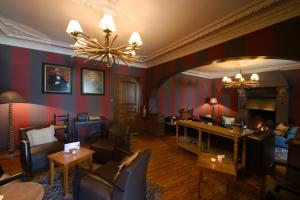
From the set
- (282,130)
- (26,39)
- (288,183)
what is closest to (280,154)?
(282,130)

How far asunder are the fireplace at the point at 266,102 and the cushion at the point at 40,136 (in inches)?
218

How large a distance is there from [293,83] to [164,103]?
455cm

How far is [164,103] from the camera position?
645 cm

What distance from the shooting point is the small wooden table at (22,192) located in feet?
4.50

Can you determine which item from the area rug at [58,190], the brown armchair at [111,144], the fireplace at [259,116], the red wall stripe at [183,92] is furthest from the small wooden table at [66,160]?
the fireplace at [259,116]

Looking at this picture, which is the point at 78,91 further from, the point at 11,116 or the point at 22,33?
the point at 22,33

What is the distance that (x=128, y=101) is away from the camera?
559 cm

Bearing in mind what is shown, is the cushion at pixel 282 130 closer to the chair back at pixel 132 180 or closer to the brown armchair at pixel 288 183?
the brown armchair at pixel 288 183

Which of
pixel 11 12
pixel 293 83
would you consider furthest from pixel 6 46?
pixel 293 83

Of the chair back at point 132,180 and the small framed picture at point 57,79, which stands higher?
the small framed picture at point 57,79

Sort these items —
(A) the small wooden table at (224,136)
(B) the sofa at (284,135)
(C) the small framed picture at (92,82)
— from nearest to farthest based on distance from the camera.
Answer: (A) the small wooden table at (224,136) → (B) the sofa at (284,135) → (C) the small framed picture at (92,82)

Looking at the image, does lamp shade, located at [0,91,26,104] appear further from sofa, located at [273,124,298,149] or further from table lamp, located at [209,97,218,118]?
table lamp, located at [209,97,218,118]

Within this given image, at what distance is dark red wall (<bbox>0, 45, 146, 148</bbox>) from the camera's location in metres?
3.61

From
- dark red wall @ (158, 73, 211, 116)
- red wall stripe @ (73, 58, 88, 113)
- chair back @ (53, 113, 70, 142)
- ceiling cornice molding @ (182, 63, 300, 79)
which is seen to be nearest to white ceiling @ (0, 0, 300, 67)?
red wall stripe @ (73, 58, 88, 113)
